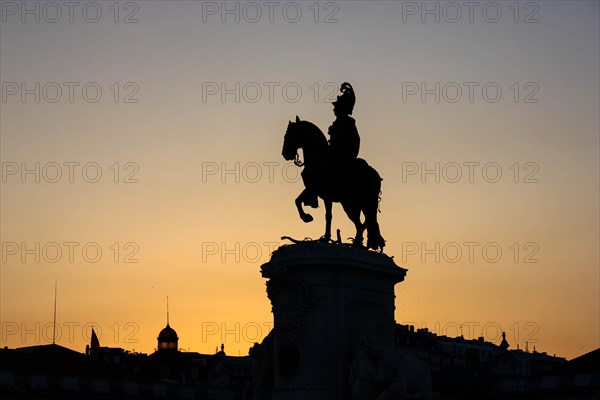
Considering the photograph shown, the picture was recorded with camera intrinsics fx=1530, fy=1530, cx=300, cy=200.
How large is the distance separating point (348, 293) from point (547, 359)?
463 feet

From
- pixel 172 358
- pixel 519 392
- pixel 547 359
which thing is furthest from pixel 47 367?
pixel 547 359

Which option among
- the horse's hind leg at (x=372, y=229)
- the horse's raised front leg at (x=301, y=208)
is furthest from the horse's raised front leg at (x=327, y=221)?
the horse's hind leg at (x=372, y=229)

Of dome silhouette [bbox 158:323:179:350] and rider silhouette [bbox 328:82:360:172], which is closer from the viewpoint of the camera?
rider silhouette [bbox 328:82:360:172]

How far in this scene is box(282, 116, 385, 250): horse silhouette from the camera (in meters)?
38.8

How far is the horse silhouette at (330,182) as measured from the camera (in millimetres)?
38781

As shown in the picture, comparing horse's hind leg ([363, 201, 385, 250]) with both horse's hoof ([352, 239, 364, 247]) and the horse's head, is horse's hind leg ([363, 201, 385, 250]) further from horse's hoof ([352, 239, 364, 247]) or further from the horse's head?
the horse's head

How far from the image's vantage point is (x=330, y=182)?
38.8 m

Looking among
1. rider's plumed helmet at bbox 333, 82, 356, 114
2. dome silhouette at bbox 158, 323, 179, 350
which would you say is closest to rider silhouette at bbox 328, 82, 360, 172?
rider's plumed helmet at bbox 333, 82, 356, 114

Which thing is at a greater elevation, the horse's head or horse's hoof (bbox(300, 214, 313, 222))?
the horse's head

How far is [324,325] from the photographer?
36656 millimetres

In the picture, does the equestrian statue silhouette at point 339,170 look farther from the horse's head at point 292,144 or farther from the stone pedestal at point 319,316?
the stone pedestal at point 319,316

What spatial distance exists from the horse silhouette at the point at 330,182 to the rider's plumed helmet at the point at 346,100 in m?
0.92

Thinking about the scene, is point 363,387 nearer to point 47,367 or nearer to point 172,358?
point 47,367

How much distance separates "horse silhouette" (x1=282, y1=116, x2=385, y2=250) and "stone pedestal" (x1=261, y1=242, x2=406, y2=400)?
160 centimetres
